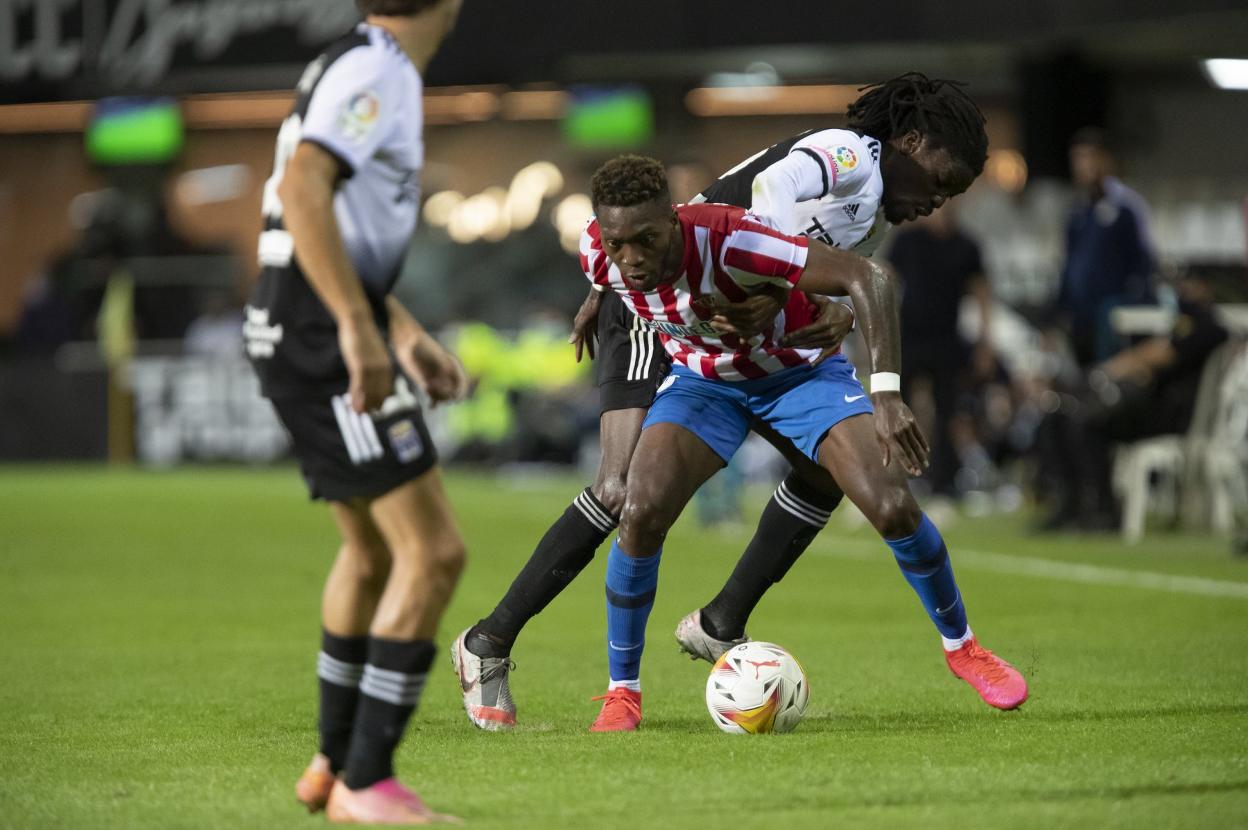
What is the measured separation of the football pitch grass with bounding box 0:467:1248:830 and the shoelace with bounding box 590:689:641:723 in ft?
0.21

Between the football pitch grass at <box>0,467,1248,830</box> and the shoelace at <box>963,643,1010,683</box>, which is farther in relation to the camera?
the shoelace at <box>963,643,1010,683</box>

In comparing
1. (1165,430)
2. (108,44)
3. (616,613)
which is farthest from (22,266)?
(616,613)

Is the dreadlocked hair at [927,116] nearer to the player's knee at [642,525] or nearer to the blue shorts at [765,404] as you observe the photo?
the blue shorts at [765,404]

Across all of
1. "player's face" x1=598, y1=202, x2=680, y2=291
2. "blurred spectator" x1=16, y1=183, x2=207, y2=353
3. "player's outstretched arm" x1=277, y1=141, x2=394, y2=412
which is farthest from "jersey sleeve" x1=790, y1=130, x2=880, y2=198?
"blurred spectator" x1=16, y1=183, x2=207, y2=353

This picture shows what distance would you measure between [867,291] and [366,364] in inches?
66.5

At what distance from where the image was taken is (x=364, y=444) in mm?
4074

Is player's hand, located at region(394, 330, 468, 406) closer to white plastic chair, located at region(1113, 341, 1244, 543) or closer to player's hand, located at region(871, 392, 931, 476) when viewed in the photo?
player's hand, located at region(871, 392, 931, 476)

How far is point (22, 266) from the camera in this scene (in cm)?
3080

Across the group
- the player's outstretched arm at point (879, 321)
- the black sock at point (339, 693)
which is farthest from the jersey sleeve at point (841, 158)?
the black sock at point (339, 693)

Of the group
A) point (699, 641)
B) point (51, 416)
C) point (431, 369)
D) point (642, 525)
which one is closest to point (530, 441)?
point (51, 416)

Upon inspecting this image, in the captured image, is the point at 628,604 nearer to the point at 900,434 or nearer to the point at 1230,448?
the point at 900,434

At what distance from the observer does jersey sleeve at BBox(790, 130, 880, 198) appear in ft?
18.9

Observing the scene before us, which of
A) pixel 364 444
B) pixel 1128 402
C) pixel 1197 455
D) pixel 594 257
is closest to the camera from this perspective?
pixel 364 444

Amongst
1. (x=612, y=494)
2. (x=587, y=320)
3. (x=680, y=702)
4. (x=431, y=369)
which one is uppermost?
(x=431, y=369)
